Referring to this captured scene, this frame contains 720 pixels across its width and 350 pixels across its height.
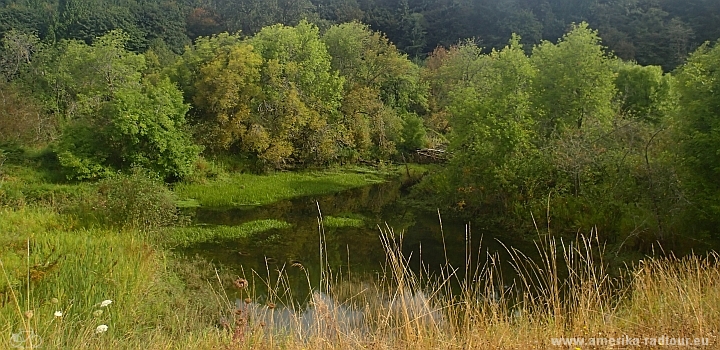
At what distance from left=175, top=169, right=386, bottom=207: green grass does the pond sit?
3.91 ft

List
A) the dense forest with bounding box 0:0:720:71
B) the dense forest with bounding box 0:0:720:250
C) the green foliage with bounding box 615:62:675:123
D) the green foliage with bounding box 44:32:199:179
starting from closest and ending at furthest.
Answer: the dense forest with bounding box 0:0:720:250 < the green foliage with bounding box 44:32:199:179 < the green foliage with bounding box 615:62:675:123 < the dense forest with bounding box 0:0:720:71

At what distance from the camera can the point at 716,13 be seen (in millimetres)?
40812

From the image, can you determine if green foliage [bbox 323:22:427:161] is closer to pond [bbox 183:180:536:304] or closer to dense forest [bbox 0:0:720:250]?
dense forest [bbox 0:0:720:250]

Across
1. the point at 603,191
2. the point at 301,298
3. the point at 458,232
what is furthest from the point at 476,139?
the point at 301,298

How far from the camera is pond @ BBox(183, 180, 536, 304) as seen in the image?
503 inches

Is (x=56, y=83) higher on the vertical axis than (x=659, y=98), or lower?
higher

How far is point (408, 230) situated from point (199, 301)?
9618 millimetres

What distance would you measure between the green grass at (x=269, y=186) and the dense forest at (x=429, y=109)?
137cm

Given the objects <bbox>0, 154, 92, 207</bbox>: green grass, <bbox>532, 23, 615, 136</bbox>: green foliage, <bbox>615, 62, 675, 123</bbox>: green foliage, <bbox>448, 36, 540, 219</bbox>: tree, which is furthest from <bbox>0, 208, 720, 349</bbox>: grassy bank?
<bbox>615, 62, 675, 123</bbox>: green foliage

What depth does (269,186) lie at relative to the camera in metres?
25.7

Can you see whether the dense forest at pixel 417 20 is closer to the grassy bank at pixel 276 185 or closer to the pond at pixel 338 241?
the grassy bank at pixel 276 185

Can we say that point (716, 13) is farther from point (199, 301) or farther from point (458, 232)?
point (199, 301)

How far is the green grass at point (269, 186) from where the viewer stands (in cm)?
2277

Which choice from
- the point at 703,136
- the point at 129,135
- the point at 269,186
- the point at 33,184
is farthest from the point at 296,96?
the point at 703,136
